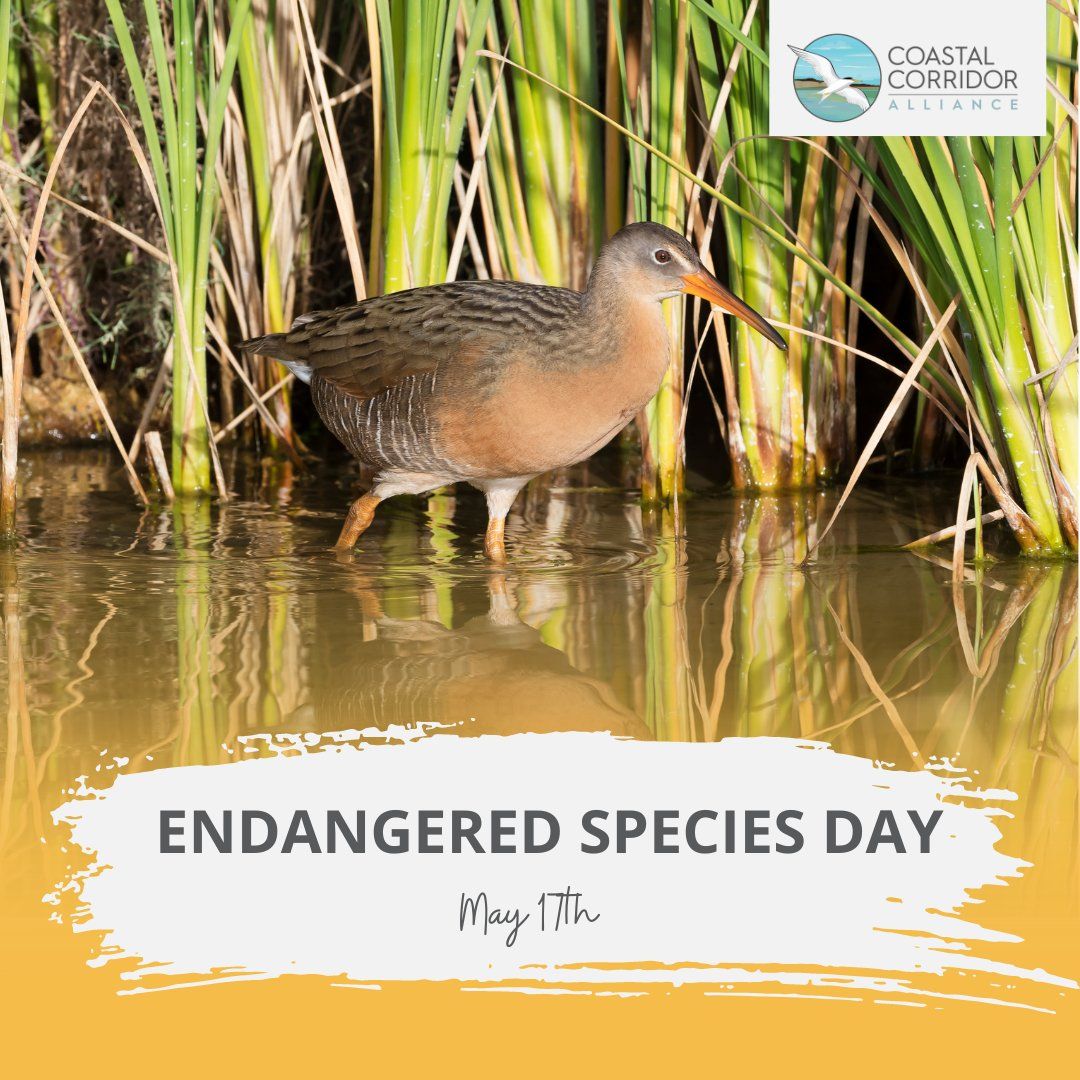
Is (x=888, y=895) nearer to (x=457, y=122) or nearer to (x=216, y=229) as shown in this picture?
(x=457, y=122)

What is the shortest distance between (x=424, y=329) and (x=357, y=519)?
2.09 ft

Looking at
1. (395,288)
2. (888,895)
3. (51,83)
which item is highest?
(51,83)

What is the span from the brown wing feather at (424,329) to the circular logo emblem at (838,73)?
88cm

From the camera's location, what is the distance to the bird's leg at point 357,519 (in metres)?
4.83

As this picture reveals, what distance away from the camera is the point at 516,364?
4.40 meters

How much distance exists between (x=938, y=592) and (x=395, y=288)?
6.69ft

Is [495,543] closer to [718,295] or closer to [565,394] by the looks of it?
[565,394]

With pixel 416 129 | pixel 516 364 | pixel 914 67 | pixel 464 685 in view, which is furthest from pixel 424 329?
pixel 914 67

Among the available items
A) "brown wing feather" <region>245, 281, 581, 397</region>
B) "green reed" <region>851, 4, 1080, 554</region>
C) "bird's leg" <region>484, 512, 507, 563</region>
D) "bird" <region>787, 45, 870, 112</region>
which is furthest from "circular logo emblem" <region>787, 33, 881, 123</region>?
"bird's leg" <region>484, 512, 507, 563</region>

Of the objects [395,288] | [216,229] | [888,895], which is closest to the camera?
[888,895]

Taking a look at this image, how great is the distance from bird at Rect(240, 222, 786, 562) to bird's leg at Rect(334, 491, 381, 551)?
Result: 0.16 metres

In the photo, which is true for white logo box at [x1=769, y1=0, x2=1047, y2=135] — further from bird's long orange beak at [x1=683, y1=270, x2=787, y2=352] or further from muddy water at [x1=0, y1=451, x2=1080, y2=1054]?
muddy water at [x1=0, y1=451, x2=1080, y2=1054]

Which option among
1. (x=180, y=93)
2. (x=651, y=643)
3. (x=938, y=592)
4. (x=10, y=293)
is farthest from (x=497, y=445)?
(x=10, y=293)

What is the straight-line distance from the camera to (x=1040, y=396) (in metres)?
4.26
